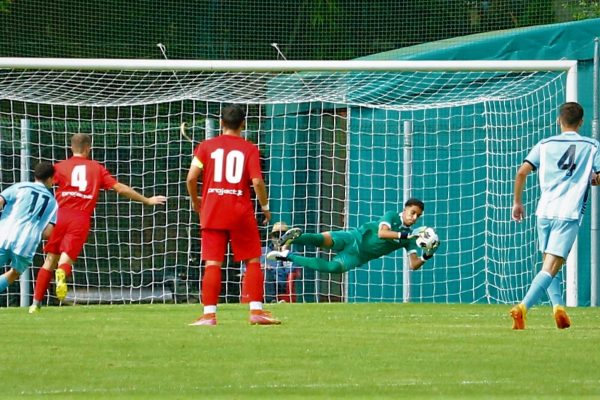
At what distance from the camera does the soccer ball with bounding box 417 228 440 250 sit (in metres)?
14.6

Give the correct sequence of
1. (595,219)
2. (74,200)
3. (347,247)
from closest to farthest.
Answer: (74,200) → (347,247) → (595,219)

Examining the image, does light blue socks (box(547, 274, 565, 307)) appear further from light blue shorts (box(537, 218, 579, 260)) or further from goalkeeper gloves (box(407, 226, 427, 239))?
goalkeeper gloves (box(407, 226, 427, 239))

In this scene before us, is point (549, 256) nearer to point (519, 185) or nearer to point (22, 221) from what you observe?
point (519, 185)

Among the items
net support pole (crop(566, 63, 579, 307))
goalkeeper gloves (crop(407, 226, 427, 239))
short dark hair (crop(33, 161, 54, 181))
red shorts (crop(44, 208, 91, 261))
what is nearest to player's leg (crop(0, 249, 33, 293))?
short dark hair (crop(33, 161, 54, 181))

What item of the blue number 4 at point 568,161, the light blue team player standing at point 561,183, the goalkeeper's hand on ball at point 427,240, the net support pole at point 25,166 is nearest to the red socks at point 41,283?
the net support pole at point 25,166

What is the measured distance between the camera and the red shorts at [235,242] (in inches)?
426

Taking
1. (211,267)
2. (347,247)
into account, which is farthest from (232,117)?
(347,247)

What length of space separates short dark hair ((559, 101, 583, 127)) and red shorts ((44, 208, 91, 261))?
5.14m

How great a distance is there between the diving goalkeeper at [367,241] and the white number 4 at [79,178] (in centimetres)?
256

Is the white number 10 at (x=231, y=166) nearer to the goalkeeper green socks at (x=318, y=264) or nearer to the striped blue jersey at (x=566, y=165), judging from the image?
the striped blue jersey at (x=566, y=165)

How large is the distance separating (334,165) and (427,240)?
3903 mm

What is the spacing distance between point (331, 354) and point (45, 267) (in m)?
5.97

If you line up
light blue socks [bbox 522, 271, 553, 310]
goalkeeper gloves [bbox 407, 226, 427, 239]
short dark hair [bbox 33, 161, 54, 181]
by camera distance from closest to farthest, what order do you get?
light blue socks [bbox 522, 271, 553, 310] → short dark hair [bbox 33, 161, 54, 181] → goalkeeper gloves [bbox 407, 226, 427, 239]

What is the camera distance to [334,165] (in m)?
18.3
